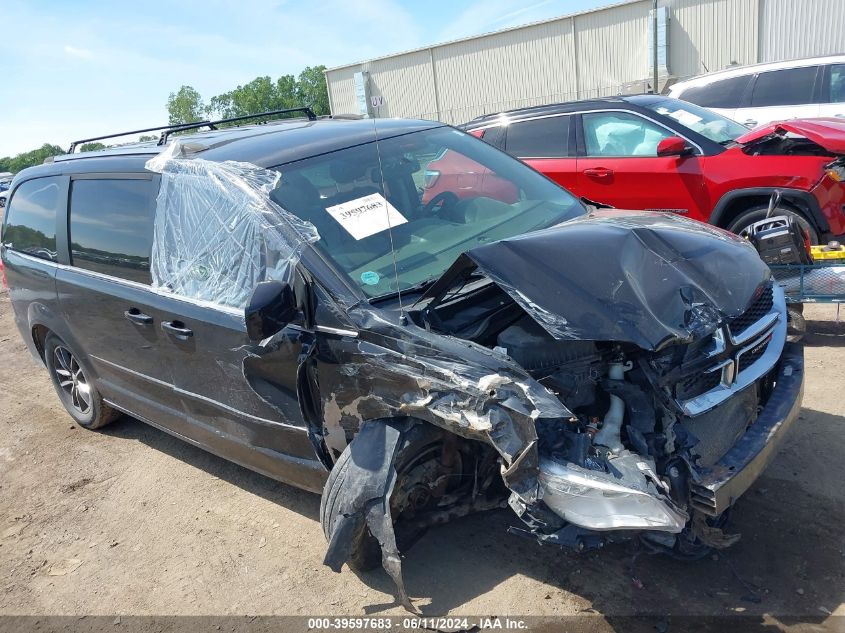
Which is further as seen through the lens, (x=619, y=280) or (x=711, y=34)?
(x=711, y=34)

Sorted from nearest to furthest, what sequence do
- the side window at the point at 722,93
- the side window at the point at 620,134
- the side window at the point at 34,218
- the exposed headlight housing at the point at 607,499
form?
the exposed headlight housing at the point at 607,499 → the side window at the point at 34,218 → the side window at the point at 620,134 → the side window at the point at 722,93

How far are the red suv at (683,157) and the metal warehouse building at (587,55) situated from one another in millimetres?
17860

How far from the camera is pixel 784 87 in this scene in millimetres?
8891

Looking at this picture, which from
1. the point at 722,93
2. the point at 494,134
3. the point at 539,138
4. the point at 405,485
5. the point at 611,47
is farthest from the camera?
the point at 611,47

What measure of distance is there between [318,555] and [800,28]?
2797cm

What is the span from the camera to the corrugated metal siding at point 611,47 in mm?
29031

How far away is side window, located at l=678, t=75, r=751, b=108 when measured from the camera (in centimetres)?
917

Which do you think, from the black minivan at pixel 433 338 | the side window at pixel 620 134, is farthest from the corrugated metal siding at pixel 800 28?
the black minivan at pixel 433 338

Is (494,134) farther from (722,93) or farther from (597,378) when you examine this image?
(597,378)

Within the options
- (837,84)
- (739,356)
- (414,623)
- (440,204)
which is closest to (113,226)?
(440,204)

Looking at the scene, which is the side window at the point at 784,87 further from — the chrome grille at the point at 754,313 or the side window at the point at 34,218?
the side window at the point at 34,218

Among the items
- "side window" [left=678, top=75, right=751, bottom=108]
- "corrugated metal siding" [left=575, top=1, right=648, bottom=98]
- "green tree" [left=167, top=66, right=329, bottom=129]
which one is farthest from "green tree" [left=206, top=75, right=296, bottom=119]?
"side window" [left=678, top=75, right=751, bottom=108]

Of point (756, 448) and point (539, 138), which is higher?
point (539, 138)

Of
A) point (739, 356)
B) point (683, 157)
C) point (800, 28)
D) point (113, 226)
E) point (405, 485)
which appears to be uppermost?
point (800, 28)
